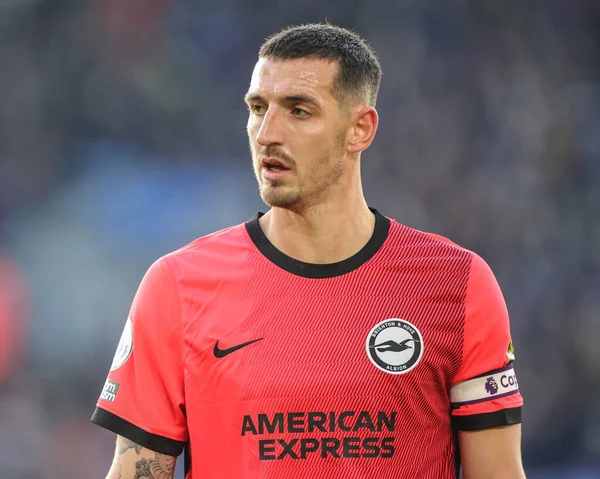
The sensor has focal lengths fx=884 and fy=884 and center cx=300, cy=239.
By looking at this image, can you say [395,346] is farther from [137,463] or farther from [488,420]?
[137,463]

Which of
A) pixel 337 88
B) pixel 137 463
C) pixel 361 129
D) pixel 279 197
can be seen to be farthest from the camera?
pixel 361 129

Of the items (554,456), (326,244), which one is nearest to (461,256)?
(326,244)

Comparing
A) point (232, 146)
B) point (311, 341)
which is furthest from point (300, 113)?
point (232, 146)

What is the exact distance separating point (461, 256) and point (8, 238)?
462 cm

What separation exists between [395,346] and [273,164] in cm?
65

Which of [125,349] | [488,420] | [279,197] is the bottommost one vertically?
[488,420]

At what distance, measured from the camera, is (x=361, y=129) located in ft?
9.36

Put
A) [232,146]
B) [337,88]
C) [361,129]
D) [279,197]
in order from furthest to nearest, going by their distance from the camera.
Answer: [232,146]
[361,129]
[337,88]
[279,197]

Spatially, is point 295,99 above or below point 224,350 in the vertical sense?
above

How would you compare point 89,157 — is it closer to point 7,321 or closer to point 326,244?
point 7,321

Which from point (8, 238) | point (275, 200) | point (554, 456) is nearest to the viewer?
point (275, 200)

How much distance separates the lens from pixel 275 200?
262cm

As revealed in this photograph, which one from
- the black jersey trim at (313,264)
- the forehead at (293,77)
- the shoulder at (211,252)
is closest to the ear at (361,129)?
the forehead at (293,77)

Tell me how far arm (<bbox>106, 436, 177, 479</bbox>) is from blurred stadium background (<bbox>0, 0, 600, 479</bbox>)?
3.95m
